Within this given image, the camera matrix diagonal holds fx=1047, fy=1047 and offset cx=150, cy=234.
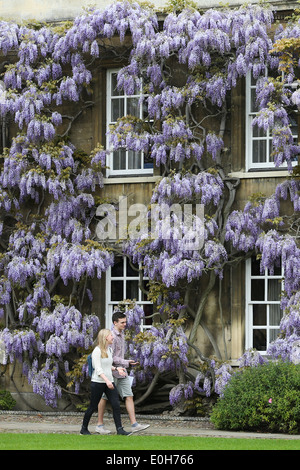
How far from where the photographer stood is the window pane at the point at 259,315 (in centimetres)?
1827

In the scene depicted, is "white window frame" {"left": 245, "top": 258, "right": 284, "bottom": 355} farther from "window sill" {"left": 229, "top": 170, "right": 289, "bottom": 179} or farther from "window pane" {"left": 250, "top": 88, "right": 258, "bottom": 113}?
"window pane" {"left": 250, "top": 88, "right": 258, "bottom": 113}

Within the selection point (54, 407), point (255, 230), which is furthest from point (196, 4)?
point (54, 407)

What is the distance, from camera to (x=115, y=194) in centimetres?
1919

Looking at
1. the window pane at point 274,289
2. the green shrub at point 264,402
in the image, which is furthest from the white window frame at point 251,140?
the green shrub at point 264,402

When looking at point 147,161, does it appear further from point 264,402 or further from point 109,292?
point 264,402

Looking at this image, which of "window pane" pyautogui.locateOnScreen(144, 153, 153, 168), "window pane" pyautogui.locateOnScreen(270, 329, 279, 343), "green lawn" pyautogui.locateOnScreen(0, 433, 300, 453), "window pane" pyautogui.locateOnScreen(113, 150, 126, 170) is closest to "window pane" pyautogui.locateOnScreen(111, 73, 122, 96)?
"window pane" pyautogui.locateOnScreen(113, 150, 126, 170)

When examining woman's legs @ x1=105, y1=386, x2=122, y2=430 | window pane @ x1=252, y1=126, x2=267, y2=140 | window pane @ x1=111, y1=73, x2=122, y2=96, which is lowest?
woman's legs @ x1=105, y1=386, x2=122, y2=430

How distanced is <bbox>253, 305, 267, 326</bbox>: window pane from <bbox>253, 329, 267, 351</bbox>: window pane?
0.15 meters

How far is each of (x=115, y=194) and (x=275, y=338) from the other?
3.93 metres

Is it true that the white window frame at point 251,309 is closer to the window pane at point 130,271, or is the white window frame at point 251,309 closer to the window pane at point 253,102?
the window pane at point 130,271

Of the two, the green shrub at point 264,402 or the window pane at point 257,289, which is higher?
the window pane at point 257,289

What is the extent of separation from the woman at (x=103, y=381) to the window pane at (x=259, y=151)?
580 centimetres

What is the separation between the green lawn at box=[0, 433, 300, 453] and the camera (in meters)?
12.4

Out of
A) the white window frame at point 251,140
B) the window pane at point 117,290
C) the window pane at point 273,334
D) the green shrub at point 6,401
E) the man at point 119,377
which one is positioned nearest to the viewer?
the man at point 119,377
